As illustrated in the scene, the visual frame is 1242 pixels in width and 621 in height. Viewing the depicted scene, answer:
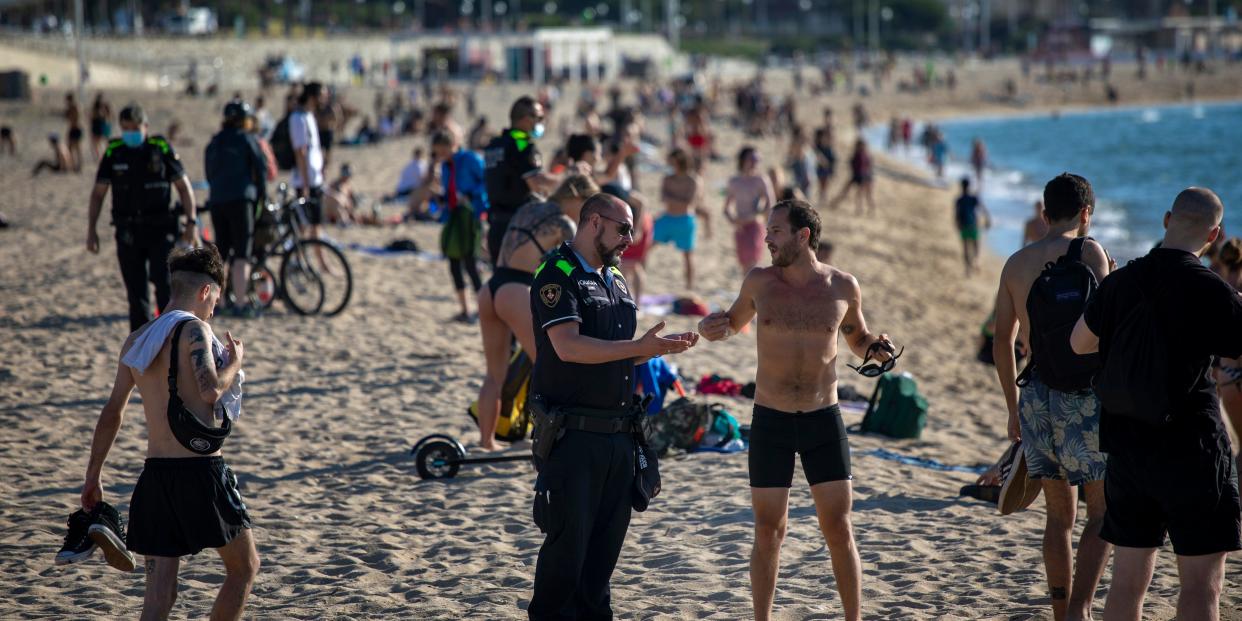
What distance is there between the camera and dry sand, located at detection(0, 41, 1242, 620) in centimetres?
543

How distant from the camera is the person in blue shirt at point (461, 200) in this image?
10.1 m

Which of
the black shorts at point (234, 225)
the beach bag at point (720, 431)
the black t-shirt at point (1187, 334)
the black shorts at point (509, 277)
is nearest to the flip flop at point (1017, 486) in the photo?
the black t-shirt at point (1187, 334)

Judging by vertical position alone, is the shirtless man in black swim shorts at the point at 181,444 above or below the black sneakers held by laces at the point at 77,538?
above

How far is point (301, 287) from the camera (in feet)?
36.7

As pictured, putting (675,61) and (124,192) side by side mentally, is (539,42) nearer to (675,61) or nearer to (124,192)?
(675,61)

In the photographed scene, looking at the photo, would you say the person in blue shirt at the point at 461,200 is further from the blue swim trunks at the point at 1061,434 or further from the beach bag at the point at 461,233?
the blue swim trunks at the point at 1061,434

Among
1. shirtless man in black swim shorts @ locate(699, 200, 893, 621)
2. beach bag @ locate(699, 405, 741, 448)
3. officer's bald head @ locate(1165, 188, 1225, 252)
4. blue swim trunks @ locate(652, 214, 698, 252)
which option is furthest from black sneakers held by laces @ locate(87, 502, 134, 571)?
blue swim trunks @ locate(652, 214, 698, 252)

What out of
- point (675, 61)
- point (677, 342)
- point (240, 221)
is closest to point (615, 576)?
point (677, 342)

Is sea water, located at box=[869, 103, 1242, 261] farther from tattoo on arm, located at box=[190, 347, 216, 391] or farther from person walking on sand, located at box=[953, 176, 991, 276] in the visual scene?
tattoo on arm, located at box=[190, 347, 216, 391]

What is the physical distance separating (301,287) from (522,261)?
5.26m

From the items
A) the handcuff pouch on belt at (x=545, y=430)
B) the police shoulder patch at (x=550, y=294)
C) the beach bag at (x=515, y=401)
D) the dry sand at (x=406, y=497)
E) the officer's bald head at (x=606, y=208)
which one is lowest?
the dry sand at (x=406, y=497)

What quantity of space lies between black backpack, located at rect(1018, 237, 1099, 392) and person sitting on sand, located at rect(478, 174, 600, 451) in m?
2.51

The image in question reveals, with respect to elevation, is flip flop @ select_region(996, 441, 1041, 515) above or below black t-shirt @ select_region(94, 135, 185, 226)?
below

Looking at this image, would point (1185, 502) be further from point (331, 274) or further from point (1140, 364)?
point (331, 274)
